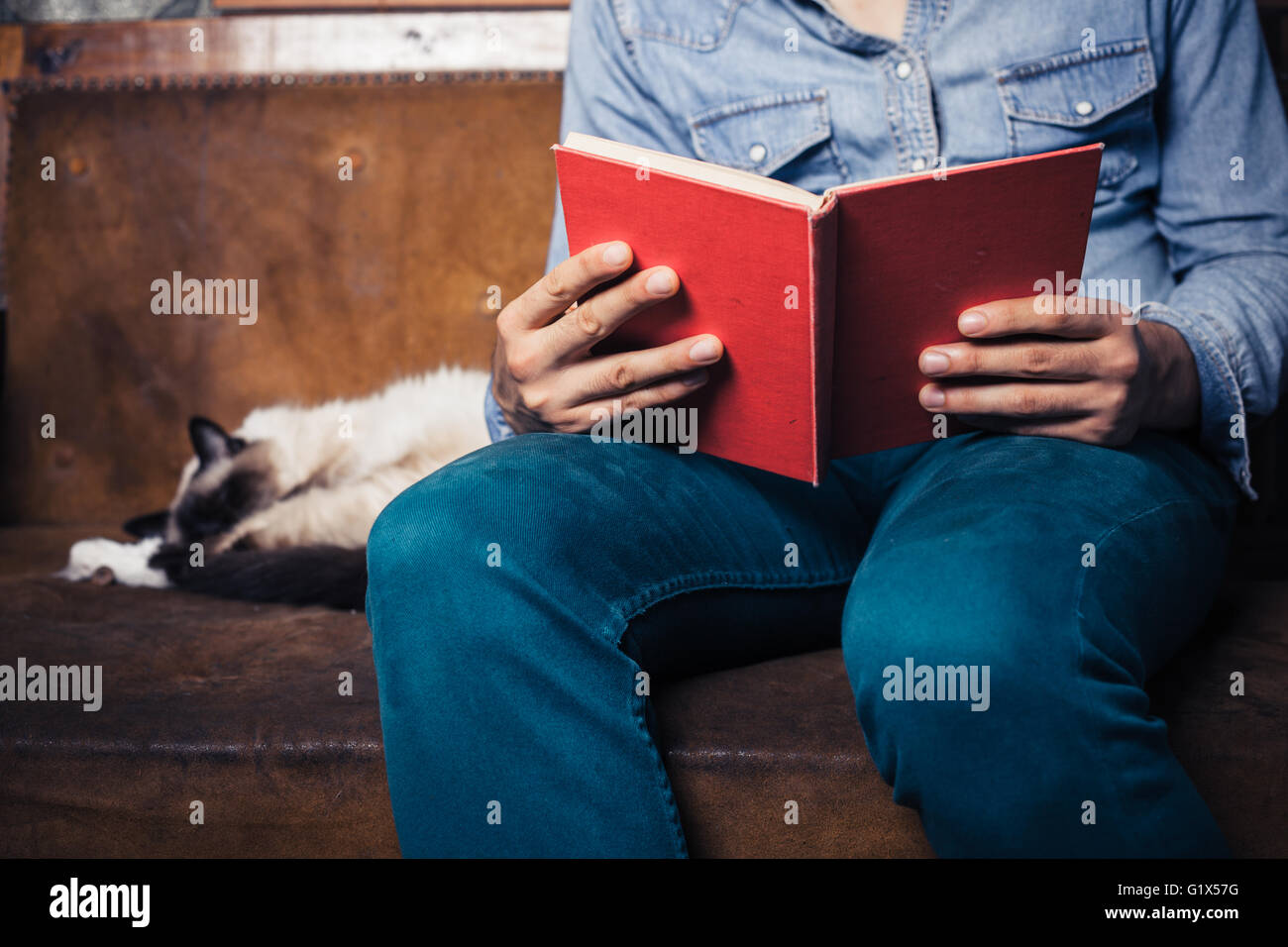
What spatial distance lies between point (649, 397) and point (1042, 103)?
50cm

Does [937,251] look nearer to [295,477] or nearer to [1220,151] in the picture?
[1220,151]

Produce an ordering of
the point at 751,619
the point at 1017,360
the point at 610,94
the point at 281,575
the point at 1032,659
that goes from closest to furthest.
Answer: the point at 1032,659 → the point at 1017,360 → the point at 751,619 → the point at 610,94 → the point at 281,575

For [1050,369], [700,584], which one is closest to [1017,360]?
[1050,369]

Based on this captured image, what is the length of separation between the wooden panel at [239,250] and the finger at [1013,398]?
0.86 meters

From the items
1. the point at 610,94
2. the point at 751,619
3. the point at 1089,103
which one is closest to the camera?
the point at 751,619

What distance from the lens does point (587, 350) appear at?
2.27ft

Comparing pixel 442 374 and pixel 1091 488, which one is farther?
pixel 442 374

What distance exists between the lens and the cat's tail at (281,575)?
1099 mm

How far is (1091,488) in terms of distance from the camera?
1.99 feet

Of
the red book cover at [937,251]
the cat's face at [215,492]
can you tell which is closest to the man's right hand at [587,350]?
the red book cover at [937,251]

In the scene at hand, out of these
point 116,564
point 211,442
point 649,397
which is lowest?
point 116,564
